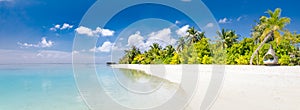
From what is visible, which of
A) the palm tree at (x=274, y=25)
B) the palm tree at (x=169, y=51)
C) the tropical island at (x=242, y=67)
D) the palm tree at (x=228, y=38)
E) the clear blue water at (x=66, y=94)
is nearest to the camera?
the tropical island at (x=242, y=67)

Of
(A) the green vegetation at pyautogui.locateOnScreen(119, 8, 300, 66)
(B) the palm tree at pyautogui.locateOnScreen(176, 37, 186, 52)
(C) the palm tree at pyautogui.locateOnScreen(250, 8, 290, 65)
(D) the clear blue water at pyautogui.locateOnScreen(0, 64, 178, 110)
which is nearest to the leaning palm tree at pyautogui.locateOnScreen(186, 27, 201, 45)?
(A) the green vegetation at pyautogui.locateOnScreen(119, 8, 300, 66)

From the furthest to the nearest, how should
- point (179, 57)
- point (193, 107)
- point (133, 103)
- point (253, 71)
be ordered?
point (179, 57), point (253, 71), point (133, 103), point (193, 107)

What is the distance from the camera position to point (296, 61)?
20.0m

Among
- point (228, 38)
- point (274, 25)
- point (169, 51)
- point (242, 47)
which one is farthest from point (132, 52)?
point (274, 25)

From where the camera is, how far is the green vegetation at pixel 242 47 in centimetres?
1930

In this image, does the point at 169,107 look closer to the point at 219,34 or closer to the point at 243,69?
the point at 243,69

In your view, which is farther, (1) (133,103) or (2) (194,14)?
(2) (194,14)

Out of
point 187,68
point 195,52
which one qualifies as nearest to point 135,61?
point 195,52

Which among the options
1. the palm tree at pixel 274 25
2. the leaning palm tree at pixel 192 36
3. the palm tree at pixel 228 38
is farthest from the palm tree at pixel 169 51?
the palm tree at pixel 274 25

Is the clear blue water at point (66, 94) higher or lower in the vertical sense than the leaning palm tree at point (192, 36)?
lower

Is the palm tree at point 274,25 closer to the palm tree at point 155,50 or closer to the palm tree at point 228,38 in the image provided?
the palm tree at point 228,38

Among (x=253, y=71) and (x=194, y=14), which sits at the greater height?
(x=194, y=14)

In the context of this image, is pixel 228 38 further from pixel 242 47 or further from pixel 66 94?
pixel 66 94

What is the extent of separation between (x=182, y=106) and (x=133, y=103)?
78.3 inches
